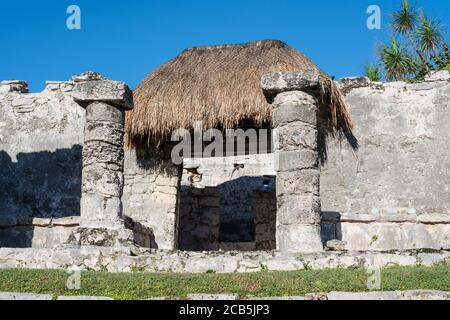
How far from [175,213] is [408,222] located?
369 cm

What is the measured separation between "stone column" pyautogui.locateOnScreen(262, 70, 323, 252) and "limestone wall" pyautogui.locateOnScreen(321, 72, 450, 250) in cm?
319

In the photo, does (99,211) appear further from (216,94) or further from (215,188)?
(215,188)

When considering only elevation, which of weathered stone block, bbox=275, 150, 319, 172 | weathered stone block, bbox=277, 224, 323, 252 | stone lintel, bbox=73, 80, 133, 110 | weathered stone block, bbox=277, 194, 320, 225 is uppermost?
stone lintel, bbox=73, 80, 133, 110

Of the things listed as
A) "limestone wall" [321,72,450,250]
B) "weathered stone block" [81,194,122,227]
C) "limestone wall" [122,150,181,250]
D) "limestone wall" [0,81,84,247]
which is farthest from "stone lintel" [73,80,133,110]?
"limestone wall" [321,72,450,250]

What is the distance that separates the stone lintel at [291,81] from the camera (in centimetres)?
1005

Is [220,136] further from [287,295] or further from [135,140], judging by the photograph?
[287,295]

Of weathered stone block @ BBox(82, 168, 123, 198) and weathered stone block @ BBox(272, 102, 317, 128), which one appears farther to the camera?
weathered stone block @ BBox(82, 168, 123, 198)

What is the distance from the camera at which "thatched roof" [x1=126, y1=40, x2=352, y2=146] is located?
12.2 metres

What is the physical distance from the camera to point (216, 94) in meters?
12.4

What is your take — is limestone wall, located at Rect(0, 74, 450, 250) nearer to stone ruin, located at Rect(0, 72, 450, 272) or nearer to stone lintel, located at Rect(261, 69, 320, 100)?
stone ruin, located at Rect(0, 72, 450, 272)

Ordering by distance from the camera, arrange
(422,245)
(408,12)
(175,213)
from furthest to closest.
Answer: (408,12)
(175,213)
(422,245)

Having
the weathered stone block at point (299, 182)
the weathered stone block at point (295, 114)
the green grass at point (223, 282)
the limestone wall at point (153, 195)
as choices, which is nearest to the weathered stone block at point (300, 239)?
the weathered stone block at point (299, 182)
